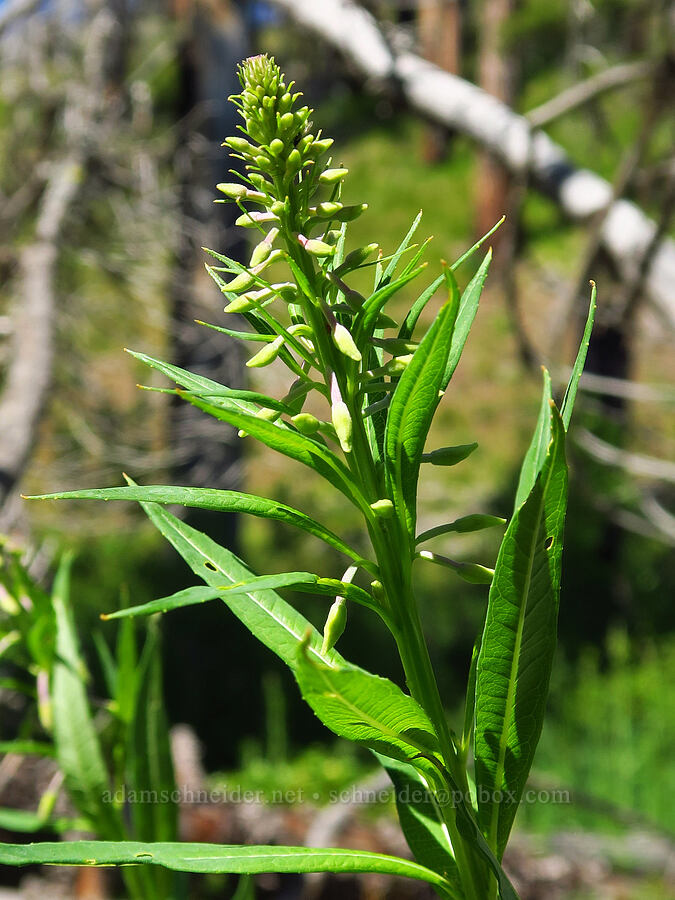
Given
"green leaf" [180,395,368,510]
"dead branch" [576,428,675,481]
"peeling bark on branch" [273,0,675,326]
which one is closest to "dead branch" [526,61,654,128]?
"peeling bark on branch" [273,0,675,326]

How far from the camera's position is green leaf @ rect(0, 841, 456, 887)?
42cm

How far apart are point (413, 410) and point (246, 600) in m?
0.18

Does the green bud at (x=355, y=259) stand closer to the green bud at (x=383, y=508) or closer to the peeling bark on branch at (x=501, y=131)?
the green bud at (x=383, y=508)

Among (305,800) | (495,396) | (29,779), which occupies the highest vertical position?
(495,396)

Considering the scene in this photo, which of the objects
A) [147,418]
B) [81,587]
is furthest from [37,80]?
[81,587]

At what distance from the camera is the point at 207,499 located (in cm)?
46

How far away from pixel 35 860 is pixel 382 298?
357 millimetres

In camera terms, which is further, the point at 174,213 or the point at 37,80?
the point at 37,80

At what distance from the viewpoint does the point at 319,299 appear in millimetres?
494

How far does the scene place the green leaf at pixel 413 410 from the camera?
447 millimetres

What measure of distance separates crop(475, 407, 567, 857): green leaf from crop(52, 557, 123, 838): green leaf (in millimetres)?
421

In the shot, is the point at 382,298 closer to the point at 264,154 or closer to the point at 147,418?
the point at 264,154

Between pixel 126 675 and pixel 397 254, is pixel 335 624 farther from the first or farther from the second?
pixel 126 675

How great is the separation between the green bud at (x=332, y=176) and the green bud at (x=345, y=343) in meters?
0.11
